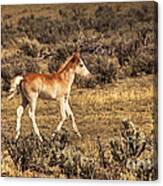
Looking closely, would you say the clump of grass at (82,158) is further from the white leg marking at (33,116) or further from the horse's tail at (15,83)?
the horse's tail at (15,83)

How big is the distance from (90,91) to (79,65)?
0.35ft

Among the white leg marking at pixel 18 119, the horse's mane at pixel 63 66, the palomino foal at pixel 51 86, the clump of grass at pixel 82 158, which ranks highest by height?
the horse's mane at pixel 63 66

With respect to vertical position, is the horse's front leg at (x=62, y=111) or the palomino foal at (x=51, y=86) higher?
the palomino foal at (x=51, y=86)

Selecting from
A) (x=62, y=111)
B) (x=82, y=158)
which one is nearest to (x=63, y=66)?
(x=62, y=111)

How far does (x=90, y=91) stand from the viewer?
A: 2553 mm

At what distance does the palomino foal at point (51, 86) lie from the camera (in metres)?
2.57

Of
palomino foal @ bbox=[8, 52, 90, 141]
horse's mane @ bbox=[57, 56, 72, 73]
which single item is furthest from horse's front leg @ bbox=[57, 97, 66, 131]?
horse's mane @ bbox=[57, 56, 72, 73]

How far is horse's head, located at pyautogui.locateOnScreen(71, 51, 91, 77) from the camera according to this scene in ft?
8.38

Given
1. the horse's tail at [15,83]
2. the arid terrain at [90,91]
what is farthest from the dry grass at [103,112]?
the horse's tail at [15,83]

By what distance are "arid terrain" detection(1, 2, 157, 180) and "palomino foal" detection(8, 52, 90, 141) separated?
0.02 m

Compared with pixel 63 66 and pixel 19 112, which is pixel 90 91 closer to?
pixel 63 66

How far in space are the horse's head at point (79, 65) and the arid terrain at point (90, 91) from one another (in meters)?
0.02

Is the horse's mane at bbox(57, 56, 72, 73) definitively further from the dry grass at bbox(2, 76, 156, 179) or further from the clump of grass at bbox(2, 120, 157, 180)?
the clump of grass at bbox(2, 120, 157, 180)

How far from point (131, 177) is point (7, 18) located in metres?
0.76
